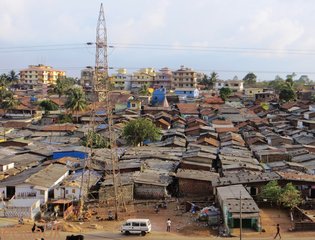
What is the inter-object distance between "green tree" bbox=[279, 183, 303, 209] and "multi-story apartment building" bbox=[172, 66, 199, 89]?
91.3 meters

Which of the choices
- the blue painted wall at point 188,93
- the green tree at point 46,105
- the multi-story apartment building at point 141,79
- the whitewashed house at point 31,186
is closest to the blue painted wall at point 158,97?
the blue painted wall at point 188,93

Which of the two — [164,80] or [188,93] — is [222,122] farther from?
[164,80]

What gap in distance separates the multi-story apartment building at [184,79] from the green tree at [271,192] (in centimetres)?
9007

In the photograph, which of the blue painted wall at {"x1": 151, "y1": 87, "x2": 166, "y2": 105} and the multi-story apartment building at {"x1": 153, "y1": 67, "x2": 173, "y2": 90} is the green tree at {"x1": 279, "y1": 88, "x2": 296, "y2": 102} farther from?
the multi-story apartment building at {"x1": 153, "y1": 67, "x2": 173, "y2": 90}

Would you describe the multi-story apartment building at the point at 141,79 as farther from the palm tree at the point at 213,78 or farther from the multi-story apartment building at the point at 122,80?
the palm tree at the point at 213,78

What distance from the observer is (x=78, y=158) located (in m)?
42.6

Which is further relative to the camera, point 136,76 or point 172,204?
point 136,76

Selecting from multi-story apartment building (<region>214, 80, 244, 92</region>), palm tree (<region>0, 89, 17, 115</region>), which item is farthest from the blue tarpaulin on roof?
multi-story apartment building (<region>214, 80, 244, 92</region>)

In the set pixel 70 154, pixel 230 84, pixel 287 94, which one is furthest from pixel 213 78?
pixel 70 154

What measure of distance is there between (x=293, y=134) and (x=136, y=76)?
244 feet

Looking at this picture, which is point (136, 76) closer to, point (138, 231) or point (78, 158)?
point (78, 158)

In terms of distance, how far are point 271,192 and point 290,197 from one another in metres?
1.29

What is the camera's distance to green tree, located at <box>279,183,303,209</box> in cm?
2767

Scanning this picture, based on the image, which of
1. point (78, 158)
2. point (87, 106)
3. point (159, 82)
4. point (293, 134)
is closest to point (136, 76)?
point (159, 82)
